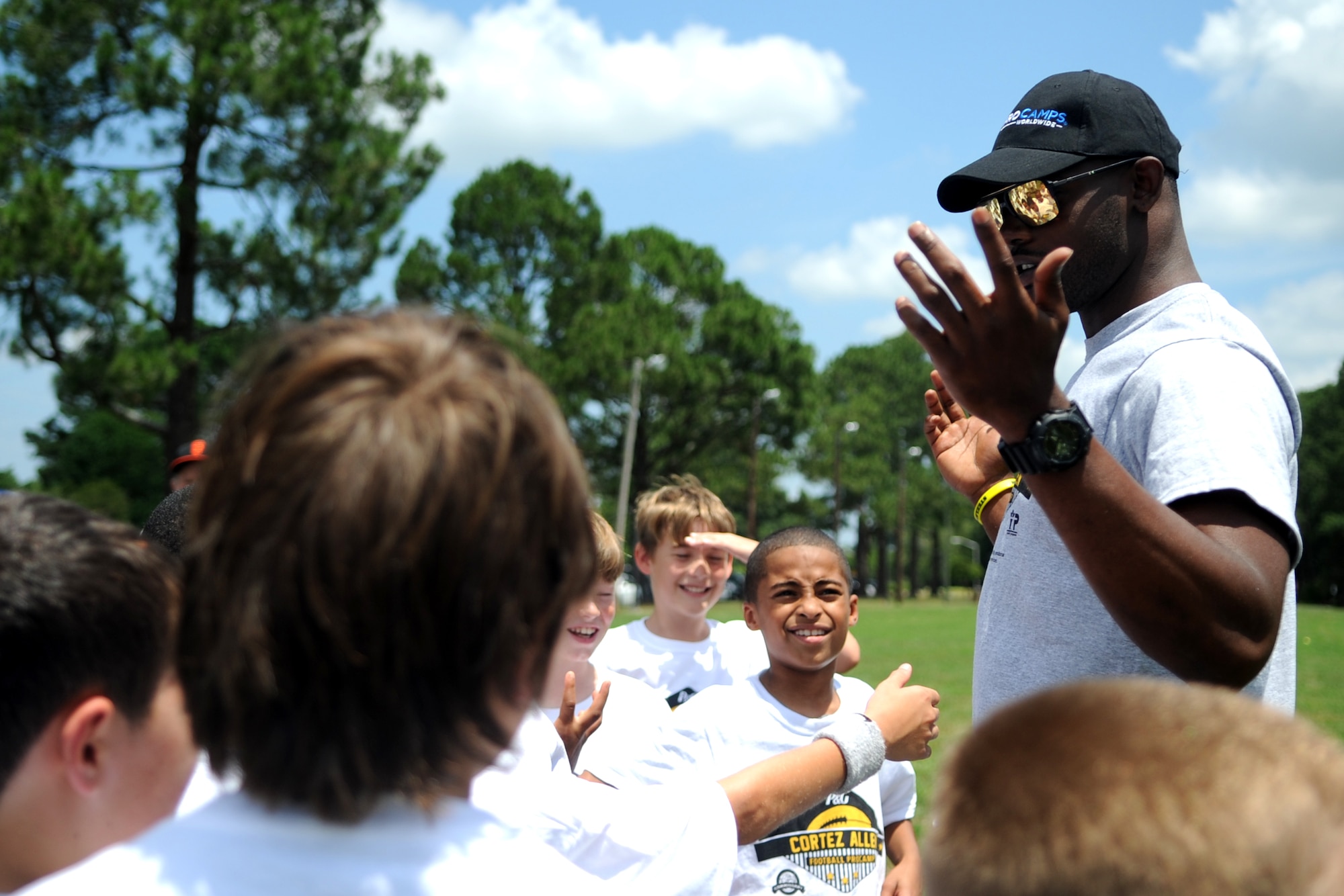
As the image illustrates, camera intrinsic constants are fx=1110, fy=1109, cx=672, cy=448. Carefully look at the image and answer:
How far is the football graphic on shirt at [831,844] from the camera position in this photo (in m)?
3.32

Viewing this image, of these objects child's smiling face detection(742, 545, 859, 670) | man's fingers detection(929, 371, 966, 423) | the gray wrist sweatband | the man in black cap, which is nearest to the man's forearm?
the man in black cap

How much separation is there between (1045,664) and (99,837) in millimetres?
1562

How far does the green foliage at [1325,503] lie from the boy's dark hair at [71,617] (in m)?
67.3

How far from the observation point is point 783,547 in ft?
15.0

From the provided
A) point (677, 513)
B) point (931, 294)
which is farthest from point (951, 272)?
point (677, 513)

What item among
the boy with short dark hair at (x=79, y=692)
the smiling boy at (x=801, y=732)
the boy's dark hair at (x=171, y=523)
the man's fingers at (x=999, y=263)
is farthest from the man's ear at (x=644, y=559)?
the boy with short dark hair at (x=79, y=692)

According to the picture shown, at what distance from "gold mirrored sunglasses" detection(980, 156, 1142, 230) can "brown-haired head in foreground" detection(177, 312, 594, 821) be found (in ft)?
4.74

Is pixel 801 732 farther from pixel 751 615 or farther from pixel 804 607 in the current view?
pixel 751 615

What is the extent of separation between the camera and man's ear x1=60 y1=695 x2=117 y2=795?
138 centimetres

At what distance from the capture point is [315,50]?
61.9 ft

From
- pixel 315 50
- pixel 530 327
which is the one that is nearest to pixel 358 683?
pixel 315 50

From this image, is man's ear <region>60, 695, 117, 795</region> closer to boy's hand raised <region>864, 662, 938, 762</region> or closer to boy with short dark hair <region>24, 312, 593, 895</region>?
boy with short dark hair <region>24, 312, 593, 895</region>

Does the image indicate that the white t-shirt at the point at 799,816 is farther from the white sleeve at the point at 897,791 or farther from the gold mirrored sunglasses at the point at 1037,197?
the gold mirrored sunglasses at the point at 1037,197

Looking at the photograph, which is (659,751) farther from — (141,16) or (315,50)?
(141,16)
